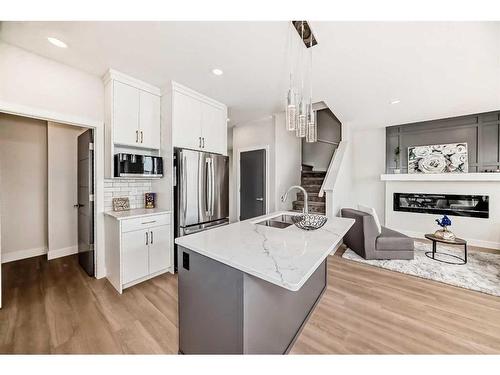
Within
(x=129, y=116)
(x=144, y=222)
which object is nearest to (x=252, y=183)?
(x=144, y=222)

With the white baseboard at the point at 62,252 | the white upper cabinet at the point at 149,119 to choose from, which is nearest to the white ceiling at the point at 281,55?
the white upper cabinet at the point at 149,119

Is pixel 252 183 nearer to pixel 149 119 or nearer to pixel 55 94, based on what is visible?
pixel 149 119

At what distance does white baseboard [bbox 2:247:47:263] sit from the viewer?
3016mm

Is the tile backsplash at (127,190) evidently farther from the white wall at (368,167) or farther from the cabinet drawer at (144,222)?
the white wall at (368,167)

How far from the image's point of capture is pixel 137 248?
239 centimetres

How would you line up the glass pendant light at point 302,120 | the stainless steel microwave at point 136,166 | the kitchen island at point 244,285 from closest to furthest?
1. the kitchen island at point 244,285
2. the glass pendant light at point 302,120
3. the stainless steel microwave at point 136,166

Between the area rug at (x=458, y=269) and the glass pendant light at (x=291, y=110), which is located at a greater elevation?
the glass pendant light at (x=291, y=110)

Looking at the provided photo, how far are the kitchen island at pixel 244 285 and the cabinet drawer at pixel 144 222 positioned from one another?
127 centimetres

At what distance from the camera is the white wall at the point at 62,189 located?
10.4ft

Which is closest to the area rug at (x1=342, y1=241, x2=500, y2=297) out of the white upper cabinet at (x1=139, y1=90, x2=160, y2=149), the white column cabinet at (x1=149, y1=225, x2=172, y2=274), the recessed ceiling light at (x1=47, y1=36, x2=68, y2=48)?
the white column cabinet at (x1=149, y1=225, x2=172, y2=274)

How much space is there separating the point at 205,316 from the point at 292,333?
749 mm

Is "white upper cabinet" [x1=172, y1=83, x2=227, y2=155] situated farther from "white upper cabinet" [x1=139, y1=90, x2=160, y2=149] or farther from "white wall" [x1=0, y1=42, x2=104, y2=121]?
"white wall" [x1=0, y1=42, x2=104, y2=121]

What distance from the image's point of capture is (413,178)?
14.3 feet
